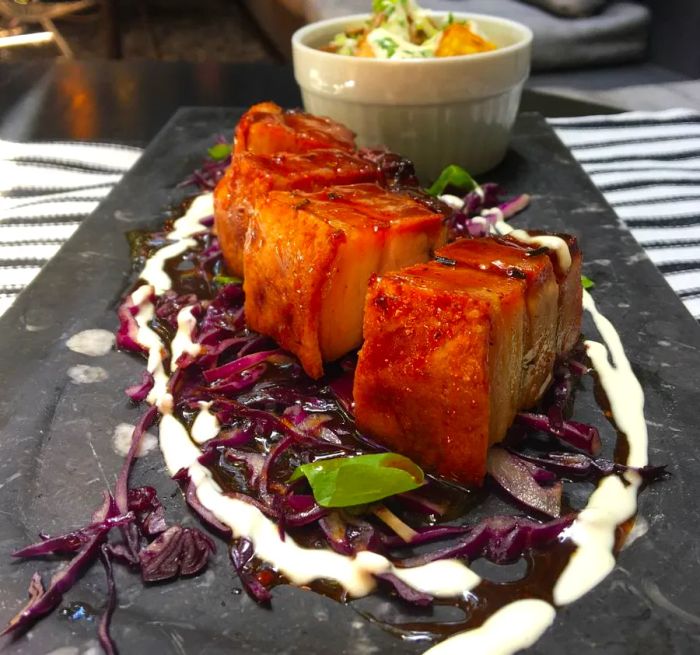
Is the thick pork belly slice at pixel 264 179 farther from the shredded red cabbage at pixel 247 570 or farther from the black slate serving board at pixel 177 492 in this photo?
the shredded red cabbage at pixel 247 570

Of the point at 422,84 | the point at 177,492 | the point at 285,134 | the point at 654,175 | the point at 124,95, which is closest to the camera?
the point at 177,492

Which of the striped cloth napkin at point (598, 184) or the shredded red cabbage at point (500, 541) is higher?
the shredded red cabbage at point (500, 541)

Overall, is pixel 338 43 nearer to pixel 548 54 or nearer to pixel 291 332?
pixel 291 332

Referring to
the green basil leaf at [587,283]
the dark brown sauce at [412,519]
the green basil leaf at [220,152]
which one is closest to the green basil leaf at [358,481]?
the dark brown sauce at [412,519]

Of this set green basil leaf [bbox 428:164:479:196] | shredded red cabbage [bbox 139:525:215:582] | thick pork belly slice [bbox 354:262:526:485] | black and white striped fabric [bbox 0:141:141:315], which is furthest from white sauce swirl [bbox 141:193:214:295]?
shredded red cabbage [bbox 139:525:215:582]

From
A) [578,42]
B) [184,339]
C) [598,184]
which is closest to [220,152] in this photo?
[184,339]

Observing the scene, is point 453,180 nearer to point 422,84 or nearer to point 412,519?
point 422,84
